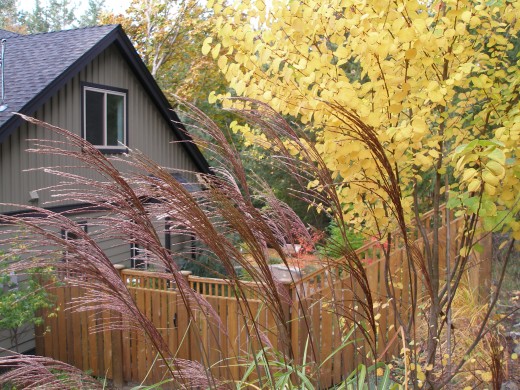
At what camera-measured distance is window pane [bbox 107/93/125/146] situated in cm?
1040

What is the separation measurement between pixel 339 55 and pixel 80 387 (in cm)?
157

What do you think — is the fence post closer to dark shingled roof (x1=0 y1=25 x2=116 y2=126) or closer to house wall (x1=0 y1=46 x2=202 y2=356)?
house wall (x1=0 y1=46 x2=202 y2=356)

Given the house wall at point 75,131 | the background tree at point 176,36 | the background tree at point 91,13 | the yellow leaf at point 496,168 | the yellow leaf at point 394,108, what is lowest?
the yellow leaf at point 496,168

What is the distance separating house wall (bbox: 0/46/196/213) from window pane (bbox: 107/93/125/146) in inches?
8.4

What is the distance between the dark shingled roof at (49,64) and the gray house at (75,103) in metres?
0.01

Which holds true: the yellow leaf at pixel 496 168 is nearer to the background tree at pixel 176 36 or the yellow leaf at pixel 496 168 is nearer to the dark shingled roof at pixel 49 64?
the dark shingled roof at pixel 49 64

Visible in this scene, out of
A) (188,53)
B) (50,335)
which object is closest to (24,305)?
(50,335)

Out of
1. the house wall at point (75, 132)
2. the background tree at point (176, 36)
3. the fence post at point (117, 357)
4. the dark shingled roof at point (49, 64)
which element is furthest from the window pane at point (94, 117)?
the background tree at point (176, 36)

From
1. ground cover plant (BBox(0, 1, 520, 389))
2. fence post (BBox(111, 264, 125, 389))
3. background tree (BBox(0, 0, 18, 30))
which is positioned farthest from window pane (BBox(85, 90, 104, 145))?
background tree (BBox(0, 0, 18, 30))

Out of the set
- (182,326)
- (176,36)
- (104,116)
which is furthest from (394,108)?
(176,36)

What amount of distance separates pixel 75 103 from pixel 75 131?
52 cm

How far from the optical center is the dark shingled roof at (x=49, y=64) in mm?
8086

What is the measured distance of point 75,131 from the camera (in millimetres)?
9258

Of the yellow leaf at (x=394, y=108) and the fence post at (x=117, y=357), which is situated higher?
the yellow leaf at (x=394, y=108)
